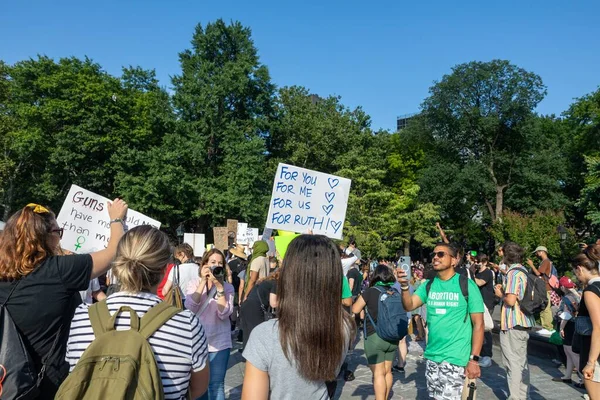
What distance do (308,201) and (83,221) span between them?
3235 mm

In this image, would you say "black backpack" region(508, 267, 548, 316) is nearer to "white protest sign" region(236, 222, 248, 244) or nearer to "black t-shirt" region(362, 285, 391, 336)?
"black t-shirt" region(362, 285, 391, 336)

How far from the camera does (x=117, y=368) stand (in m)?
1.87

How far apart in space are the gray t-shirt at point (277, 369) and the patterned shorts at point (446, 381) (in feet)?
8.89

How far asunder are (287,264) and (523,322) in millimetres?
4828

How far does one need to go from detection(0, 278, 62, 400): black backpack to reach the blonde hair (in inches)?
24.4

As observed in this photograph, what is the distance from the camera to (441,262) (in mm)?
4754

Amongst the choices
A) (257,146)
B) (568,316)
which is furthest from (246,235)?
(568,316)

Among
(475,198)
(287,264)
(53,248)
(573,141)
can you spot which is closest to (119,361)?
(287,264)

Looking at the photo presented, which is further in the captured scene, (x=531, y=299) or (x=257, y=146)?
(x=257, y=146)

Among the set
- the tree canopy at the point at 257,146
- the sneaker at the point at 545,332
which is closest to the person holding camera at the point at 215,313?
the sneaker at the point at 545,332

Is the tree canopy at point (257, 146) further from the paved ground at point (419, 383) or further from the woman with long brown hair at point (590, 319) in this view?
the woman with long brown hair at point (590, 319)

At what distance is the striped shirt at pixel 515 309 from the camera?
6184 mm

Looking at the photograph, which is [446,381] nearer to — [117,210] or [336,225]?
[117,210]

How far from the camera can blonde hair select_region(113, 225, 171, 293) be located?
2.27 meters
